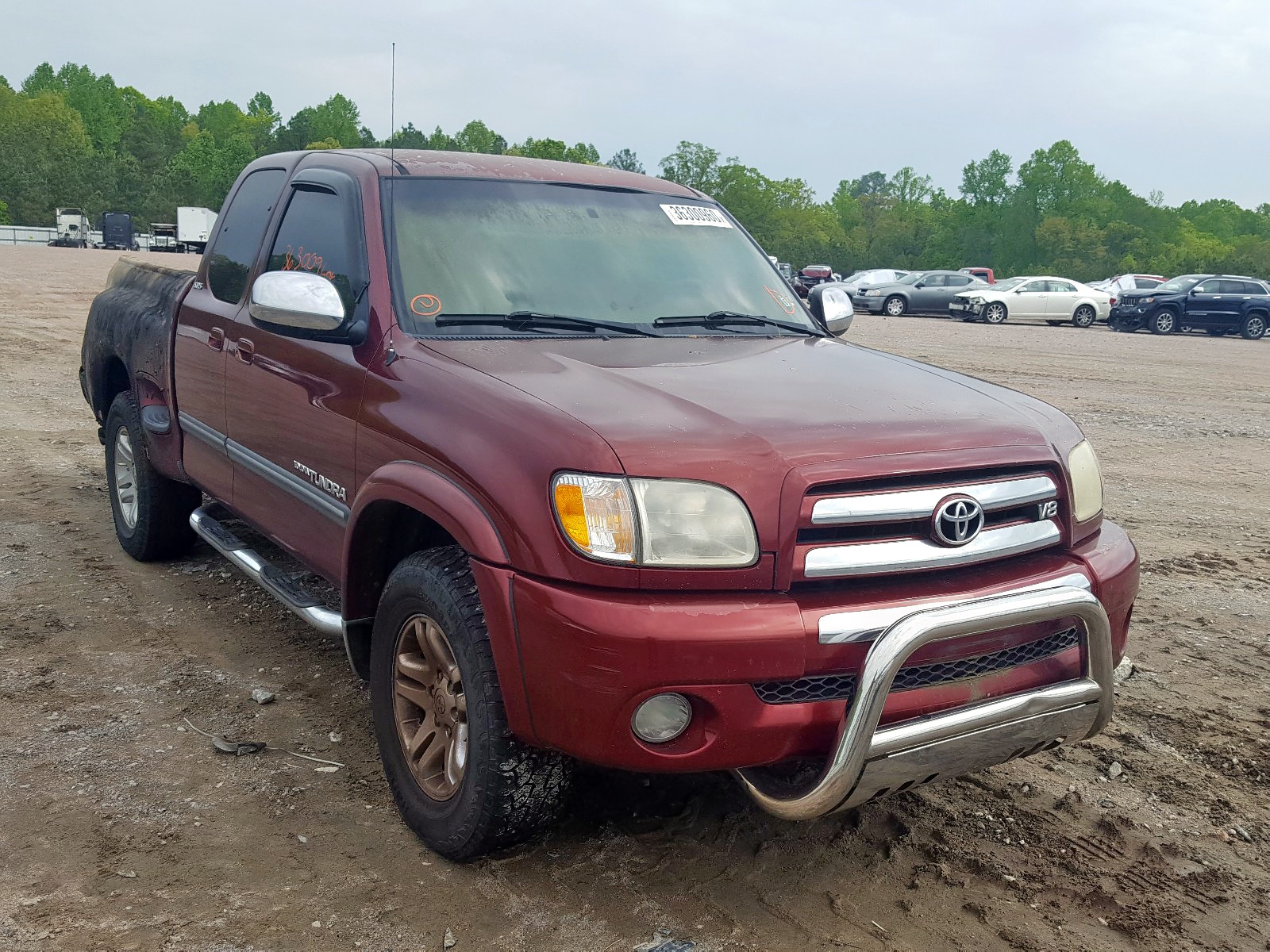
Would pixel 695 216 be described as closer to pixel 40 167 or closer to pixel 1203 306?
pixel 1203 306

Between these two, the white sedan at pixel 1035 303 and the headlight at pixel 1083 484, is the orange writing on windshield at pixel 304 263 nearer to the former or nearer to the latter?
the headlight at pixel 1083 484

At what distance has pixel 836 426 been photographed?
282 centimetres

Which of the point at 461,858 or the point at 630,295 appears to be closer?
the point at 461,858

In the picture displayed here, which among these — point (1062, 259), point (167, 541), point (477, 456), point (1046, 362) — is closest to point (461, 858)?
point (477, 456)

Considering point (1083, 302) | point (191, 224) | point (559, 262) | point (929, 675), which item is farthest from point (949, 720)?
point (191, 224)

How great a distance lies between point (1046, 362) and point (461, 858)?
16820mm

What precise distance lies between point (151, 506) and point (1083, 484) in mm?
4175

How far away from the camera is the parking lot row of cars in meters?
28.0

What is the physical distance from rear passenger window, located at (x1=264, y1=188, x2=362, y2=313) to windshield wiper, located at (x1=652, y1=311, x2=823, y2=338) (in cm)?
101

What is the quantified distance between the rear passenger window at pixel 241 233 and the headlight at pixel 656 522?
247cm

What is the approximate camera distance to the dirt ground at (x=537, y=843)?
2.82 m

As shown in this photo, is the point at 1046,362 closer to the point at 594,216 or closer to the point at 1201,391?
the point at 1201,391

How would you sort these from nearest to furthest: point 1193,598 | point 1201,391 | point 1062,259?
point 1193,598 < point 1201,391 < point 1062,259

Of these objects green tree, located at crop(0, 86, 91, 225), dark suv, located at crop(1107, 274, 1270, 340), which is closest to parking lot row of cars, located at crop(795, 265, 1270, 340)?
dark suv, located at crop(1107, 274, 1270, 340)
